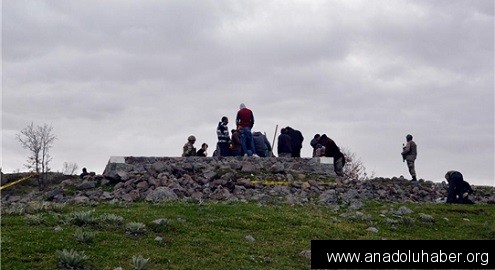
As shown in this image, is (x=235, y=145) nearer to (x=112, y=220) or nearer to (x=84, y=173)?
(x=84, y=173)

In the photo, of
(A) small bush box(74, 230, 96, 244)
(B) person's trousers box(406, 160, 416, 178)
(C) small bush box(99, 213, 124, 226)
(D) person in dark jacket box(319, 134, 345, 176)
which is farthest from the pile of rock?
(A) small bush box(74, 230, 96, 244)

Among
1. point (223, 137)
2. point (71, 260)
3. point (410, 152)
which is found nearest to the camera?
point (71, 260)

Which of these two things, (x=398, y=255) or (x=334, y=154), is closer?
(x=398, y=255)

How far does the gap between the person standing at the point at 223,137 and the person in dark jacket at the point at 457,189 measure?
10895 millimetres

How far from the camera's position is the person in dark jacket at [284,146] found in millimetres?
32000

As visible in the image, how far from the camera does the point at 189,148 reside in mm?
31891

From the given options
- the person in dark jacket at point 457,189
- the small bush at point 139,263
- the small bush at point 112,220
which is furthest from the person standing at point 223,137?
the small bush at point 139,263

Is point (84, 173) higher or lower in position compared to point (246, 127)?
lower

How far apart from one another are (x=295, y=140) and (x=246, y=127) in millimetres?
4097

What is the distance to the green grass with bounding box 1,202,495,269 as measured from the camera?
11977 millimetres

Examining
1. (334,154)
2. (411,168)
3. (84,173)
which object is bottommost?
(84,173)

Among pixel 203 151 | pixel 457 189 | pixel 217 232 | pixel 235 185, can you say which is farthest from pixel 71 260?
pixel 203 151

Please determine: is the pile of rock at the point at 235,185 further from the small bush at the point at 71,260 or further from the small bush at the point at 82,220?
the small bush at the point at 71,260

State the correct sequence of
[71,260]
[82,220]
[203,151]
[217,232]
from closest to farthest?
[71,260] → [82,220] → [217,232] → [203,151]
